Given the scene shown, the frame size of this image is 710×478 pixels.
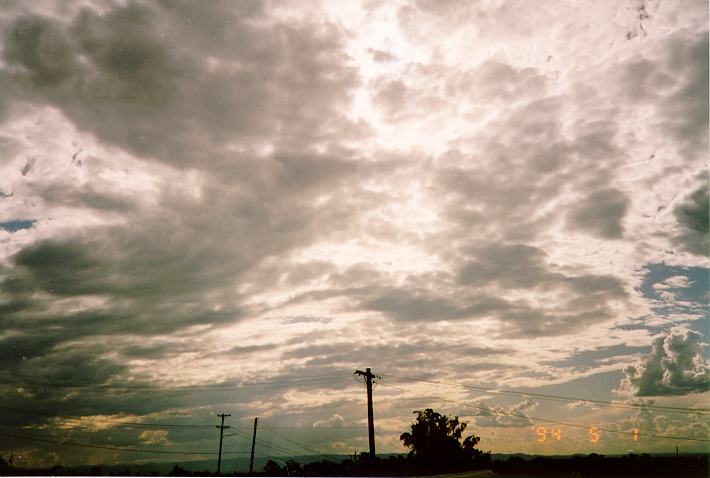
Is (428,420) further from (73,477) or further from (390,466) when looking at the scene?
(73,477)

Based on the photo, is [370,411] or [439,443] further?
[439,443]

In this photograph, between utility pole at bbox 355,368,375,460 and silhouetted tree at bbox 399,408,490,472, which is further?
silhouetted tree at bbox 399,408,490,472

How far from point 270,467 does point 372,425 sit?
24885 millimetres

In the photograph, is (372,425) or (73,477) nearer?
(73,477)

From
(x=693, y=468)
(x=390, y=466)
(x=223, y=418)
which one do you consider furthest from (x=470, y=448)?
(x=223, y=418)

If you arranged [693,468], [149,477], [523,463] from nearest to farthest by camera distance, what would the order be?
[149,477]
[523,463]
[693,468]

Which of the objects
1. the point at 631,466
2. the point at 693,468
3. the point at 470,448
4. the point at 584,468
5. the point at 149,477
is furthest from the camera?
the point at 470,448

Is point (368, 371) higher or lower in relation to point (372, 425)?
higher

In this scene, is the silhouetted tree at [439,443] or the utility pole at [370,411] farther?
the silhouetted tree at [439,443]

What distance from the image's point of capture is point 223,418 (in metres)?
76.3

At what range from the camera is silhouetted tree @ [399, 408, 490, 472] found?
57656mm

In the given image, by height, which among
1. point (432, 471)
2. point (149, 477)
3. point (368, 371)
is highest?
point (368, 371)

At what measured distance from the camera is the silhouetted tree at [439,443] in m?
57.7

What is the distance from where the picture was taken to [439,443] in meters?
59.6
